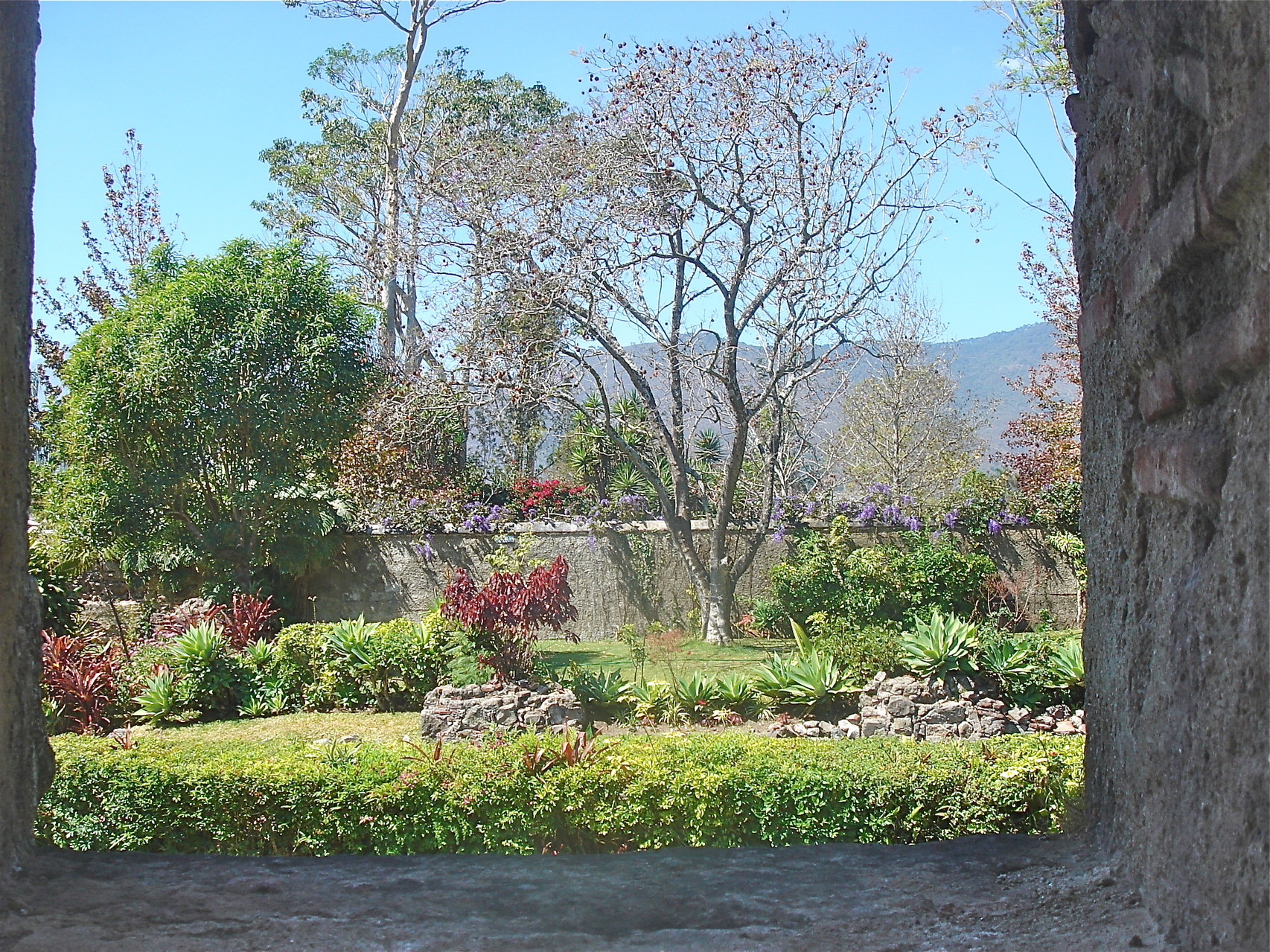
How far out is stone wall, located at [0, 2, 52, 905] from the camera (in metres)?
1.61

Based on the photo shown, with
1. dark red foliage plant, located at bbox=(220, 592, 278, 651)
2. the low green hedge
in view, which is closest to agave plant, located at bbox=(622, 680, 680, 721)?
the low green hedge

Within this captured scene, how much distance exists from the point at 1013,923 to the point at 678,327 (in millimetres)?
12028

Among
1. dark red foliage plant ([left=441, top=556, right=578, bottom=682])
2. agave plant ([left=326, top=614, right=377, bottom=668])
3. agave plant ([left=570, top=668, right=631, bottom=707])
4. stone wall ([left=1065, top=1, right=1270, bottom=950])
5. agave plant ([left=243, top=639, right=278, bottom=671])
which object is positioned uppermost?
stone wall ([left=1065, top=1, right=1270, bottom=950])

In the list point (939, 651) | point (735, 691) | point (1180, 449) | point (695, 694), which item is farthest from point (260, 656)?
point (1180, 449)

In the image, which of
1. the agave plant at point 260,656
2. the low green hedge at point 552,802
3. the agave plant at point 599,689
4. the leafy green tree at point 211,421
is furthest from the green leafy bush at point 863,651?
the leafy green tree at point 211,421

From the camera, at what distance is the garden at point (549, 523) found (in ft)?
16.9

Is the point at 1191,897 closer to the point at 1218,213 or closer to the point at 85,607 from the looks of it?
the point at 1218,213

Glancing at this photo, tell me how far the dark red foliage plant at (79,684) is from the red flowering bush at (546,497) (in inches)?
231

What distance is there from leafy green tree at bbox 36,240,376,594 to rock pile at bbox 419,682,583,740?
4659mm

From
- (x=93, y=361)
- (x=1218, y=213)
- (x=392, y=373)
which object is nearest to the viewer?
(x=1218, y=213)

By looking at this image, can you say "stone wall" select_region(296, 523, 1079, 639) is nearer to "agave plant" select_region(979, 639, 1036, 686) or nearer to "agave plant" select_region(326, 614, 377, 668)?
"agave plant" select_region(326, 614, 377, 668)

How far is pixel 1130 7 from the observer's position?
58.0 inches

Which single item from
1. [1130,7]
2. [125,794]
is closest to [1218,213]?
[1130,7]

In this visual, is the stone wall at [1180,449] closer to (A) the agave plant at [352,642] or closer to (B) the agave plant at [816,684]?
(B) the agave plant at [816,684]
